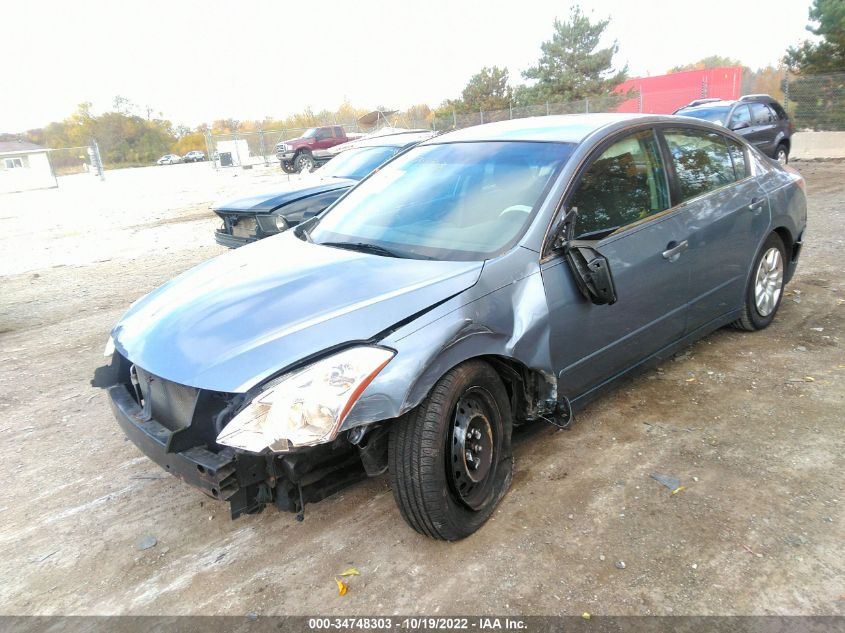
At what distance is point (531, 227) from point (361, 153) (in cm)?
662

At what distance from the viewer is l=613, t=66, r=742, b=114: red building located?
1154 inches

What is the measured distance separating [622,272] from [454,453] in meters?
1.43

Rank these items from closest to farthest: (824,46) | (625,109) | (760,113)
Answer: (760,113) → (824,46) → (625,109)

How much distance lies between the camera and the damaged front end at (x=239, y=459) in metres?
2.28

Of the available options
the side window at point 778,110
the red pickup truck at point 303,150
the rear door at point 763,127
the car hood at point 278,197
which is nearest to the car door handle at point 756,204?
the car hood at point 278,197

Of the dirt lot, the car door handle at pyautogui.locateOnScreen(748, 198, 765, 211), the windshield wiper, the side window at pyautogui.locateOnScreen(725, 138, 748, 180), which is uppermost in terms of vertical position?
the side window at pyautogui.locateOnScreen(725, 138, 748, 180)

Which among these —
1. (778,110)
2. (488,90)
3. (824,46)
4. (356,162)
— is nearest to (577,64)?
(488,90)

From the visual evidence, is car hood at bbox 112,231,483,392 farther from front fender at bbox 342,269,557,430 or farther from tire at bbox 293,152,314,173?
tire at bbox 293,152,314,173

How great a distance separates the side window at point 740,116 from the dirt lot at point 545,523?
34.1ft

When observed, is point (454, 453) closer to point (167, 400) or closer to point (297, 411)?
point (297, 411)

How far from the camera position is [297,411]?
2.21 meters

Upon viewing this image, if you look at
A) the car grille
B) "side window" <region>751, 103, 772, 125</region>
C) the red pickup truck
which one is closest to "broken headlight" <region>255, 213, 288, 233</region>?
the car grille

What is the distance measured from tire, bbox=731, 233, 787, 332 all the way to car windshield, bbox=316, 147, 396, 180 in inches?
204

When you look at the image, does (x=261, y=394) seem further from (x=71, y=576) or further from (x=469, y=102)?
Answer: (x=469, y=102)
